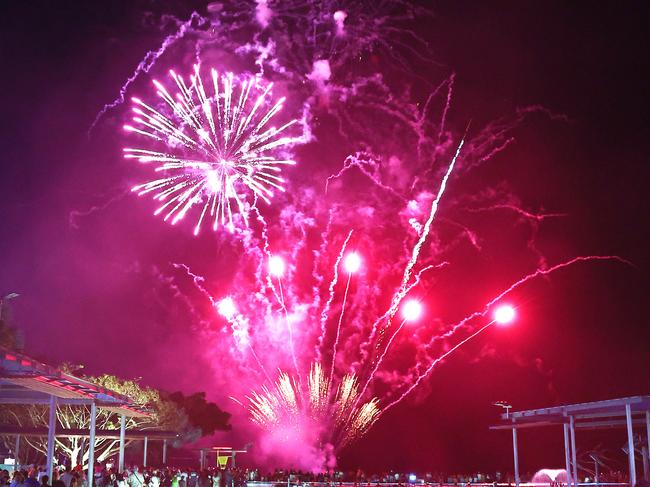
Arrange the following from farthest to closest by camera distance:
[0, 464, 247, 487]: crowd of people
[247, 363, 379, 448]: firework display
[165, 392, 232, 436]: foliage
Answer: [165, 392, 232, 436]: foliage → [247, 363, 379, 448]: firework display → [0, 464, 247, 487]: crowd of people

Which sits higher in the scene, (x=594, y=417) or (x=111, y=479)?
(x=594, y=417)

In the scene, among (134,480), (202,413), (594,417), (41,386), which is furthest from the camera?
(202,413)

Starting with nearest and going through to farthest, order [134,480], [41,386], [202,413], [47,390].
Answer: [41,386], [47,390], [134,480], [202,413]

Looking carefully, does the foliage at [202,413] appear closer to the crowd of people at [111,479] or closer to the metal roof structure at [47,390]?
the crowd of people at [111,479]

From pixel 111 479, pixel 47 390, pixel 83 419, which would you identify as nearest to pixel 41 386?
pixel 47 390

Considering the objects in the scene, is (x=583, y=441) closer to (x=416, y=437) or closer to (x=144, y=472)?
(x=416, y=437)

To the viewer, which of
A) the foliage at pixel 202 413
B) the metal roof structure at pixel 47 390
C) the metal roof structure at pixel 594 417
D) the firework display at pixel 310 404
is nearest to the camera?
the metal roof structure at pixel 47 390

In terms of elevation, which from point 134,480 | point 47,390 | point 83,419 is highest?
point 47,390

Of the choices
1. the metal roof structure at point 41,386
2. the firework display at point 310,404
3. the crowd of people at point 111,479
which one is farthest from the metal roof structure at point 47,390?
the firework display at point 310,404

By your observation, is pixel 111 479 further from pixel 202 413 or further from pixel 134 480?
pixel 202 413

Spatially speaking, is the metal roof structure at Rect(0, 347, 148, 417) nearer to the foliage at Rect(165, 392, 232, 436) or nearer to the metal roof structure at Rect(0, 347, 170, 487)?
the metal roof structure at Rect(0, 347, 170, 487)

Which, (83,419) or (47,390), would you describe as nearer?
(47,390)

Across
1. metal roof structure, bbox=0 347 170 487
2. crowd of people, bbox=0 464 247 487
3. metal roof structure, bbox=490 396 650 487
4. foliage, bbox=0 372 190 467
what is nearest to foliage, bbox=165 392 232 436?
foliage, bbox=0 372 190 467

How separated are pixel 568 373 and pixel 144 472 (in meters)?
49.5
